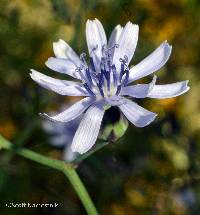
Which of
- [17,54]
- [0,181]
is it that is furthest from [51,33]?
[0,181]

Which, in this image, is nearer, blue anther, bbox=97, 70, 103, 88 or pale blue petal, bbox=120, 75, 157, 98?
pale blue petal, bbox=120, 75, 157, 98

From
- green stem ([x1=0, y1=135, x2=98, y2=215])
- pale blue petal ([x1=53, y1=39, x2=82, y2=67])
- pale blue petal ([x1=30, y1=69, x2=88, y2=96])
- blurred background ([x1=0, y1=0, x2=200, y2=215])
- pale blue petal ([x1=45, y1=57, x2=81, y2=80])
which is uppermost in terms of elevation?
blurred background ([x1=0, y1=0, x2=200, y2=215])

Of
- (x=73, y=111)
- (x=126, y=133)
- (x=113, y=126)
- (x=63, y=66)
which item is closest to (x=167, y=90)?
(x=113, y=126)

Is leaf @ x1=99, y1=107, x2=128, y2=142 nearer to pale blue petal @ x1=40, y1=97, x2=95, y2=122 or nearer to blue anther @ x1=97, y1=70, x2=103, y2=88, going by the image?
pale blue petal @ x1=40, y1=97, x2=95, y2=122

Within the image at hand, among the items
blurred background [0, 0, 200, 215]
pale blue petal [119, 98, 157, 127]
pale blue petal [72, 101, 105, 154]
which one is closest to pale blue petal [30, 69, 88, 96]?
pale blue petal [72, 101, 105, 154]

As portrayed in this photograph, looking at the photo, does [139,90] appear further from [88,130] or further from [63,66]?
[63,66]

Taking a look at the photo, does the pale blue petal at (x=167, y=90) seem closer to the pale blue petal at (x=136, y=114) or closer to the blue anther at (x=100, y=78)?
the pale blue petal at (x=136, y=114)

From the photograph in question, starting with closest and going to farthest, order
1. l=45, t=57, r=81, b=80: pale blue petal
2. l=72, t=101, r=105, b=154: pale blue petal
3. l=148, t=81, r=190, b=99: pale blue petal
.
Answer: l=72, t=101, r=105, b=154: pale blue petal
l=148, t=81, r=190, b=99: pale blue petal
l=45, t=57, r=81, b=80: pale blue petal
